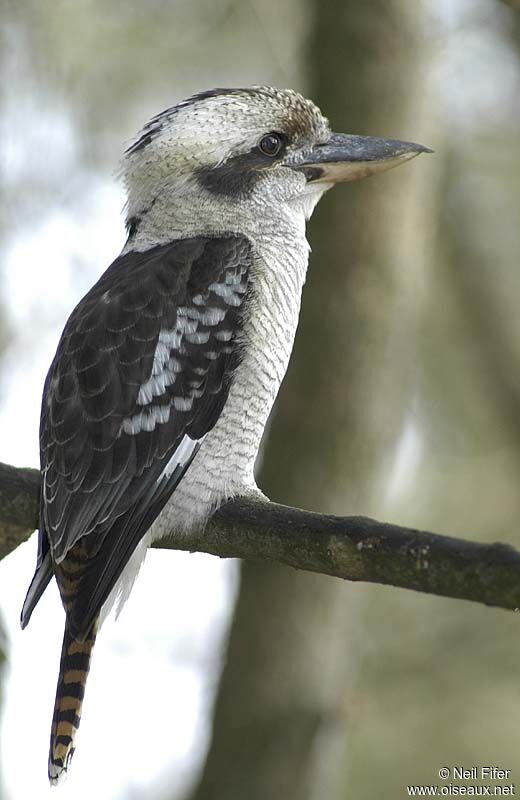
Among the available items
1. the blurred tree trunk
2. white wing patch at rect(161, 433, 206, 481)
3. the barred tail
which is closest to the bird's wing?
white wing patch at rect(161, 433, 206, 481)

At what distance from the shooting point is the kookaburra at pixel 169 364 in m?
3.53

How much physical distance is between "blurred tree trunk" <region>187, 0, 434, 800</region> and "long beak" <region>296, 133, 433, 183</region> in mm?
997

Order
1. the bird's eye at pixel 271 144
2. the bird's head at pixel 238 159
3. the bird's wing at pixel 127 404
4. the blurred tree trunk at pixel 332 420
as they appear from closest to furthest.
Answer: the bird's wing at pixel 127 404 < the bird's head at pixel 238 159 < the bird's eye at pixel 271 144 < the blurred tree trunk at pixel 332 420

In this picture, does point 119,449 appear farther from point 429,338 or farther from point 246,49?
point 429,338

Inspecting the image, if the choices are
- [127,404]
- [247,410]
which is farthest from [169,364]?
[247,410]

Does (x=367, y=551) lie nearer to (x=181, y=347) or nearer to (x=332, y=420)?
(x=181, y=347)

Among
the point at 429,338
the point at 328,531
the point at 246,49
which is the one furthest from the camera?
the point at 429,338

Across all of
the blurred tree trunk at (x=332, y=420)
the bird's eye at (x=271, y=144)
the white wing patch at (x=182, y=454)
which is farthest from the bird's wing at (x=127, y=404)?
the blurred tree trunk at (x=332, y=420)

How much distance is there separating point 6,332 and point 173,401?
2441 millimetres

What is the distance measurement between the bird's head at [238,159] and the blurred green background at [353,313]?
1.01m

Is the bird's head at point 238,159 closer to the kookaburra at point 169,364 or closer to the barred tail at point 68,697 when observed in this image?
the kookaburra at point 169,364

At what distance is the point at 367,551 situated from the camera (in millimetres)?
2623

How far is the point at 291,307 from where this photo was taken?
4000 millimetres

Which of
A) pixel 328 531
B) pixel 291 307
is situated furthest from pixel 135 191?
pixel 328 531
